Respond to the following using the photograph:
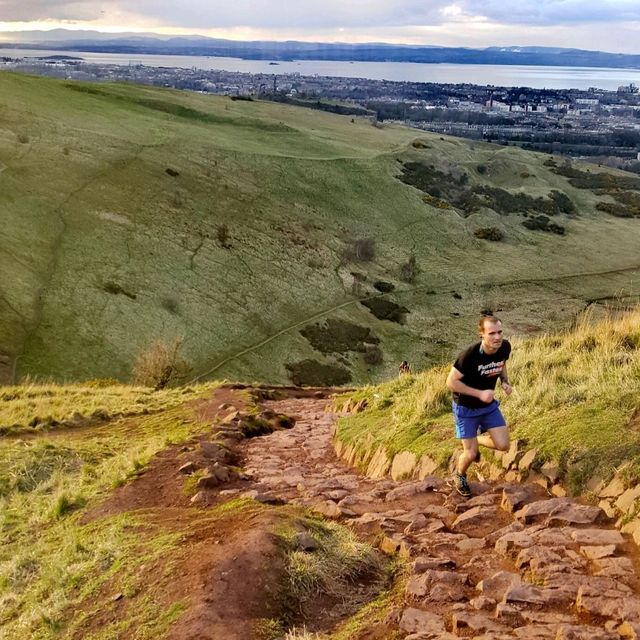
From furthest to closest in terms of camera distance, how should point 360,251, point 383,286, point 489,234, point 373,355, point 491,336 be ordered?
point 489,234, point 360,251, point 383,286, point 373,355, point 491,336

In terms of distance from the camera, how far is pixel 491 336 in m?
8.82

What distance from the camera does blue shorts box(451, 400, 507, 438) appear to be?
9173mm

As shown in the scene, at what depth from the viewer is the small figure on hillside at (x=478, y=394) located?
892 cm

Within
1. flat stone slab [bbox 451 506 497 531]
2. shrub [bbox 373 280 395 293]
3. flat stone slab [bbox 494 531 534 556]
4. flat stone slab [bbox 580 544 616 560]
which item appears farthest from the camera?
shrub [bbox 373 280 395 293]

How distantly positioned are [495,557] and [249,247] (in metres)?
63.9

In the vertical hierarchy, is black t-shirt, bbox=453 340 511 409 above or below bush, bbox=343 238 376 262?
above

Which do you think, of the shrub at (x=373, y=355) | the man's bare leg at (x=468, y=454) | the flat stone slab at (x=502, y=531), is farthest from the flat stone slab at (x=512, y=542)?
the shrub at (x=373, y=355)

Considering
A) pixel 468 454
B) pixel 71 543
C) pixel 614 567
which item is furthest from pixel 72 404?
pixel 614 567

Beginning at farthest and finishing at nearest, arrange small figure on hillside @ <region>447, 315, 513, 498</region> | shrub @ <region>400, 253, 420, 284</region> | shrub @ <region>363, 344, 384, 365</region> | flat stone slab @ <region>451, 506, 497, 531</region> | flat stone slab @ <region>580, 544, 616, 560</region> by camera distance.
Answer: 1. shrub @ <region>400, 253, 420, 284</region>
2. shrub @ <region>363, 344, 384, 365</region>
3. small figure on hillside @ <region>447, 315, 513, 498</region>
4. flat stone slab @ <region>451, 506, 497, 531</region>
5. flat stone slab @ <region>580, 544, 616, 560</region>

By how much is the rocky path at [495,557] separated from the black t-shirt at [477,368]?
4.29 ft

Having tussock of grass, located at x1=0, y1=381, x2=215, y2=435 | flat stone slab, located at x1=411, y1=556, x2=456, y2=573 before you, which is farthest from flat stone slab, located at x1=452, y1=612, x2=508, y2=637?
tussock of grass, located at x1=0, y1=381, x2=215, y2=435

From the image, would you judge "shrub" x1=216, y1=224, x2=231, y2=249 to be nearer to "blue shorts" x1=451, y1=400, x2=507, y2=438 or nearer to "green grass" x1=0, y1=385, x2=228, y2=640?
"green grass" x1=0, y1=385, x2=228, y2=640

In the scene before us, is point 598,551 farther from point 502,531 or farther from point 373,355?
point 373,355

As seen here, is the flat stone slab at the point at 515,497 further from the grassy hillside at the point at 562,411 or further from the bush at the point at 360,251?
the bush at the point at 360,251
